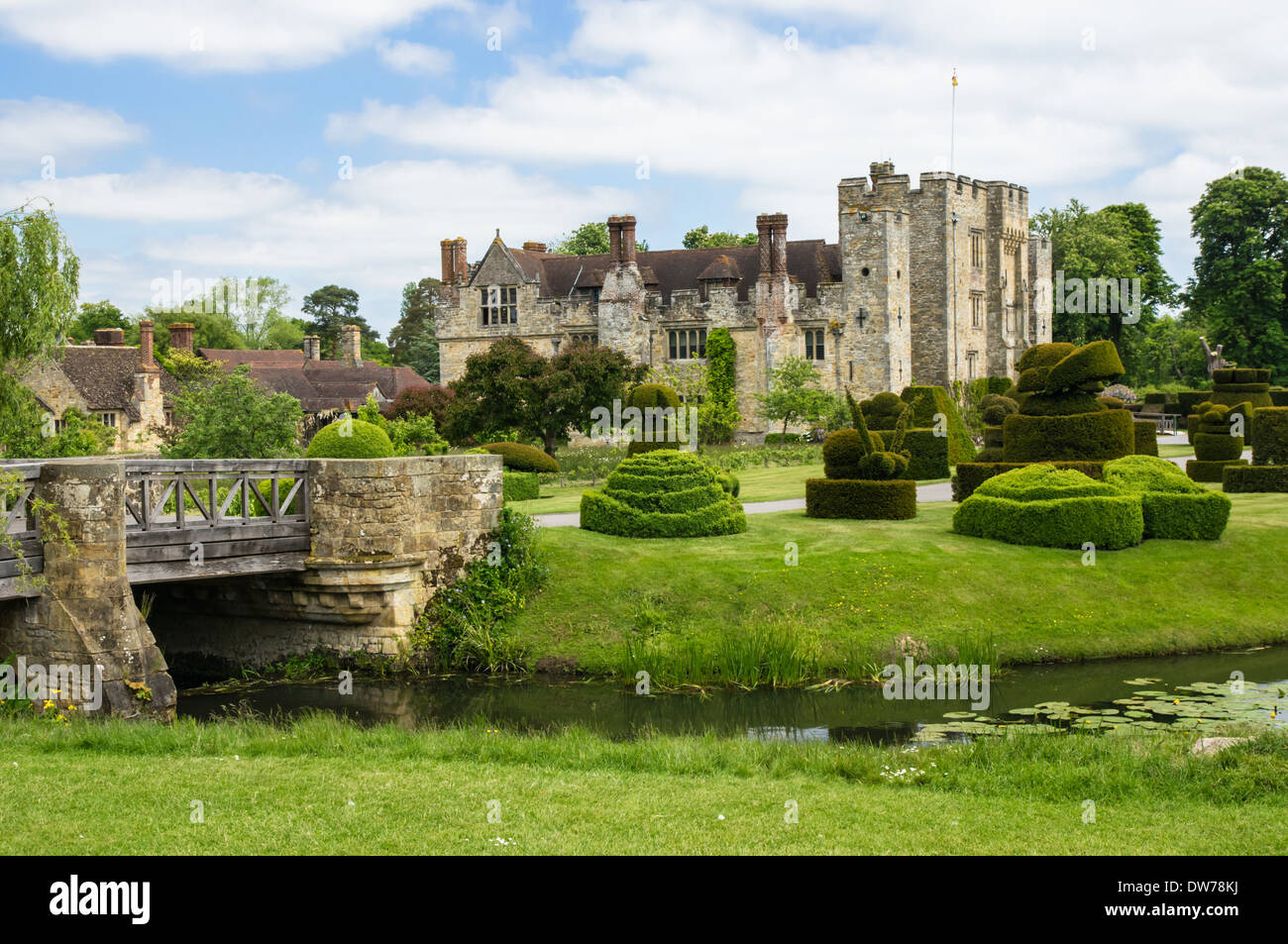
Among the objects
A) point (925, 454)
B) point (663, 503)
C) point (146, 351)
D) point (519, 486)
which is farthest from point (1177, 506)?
point (146, 351)

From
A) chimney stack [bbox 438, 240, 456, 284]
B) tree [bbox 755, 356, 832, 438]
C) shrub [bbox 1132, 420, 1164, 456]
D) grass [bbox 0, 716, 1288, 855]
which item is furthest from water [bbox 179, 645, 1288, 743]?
chimney stack [bbox 438, 240, 456, 284]

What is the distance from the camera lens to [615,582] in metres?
19.4

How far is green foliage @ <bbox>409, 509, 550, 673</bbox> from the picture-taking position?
59.7 feet

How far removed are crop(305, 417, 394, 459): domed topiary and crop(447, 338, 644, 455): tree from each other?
2174cm

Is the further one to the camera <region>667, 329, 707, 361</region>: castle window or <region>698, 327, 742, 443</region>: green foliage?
<region>667, 329, 707, 361</region>: castle window

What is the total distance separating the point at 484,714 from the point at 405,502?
161 inches

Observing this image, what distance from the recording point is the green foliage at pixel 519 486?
29.4 metres

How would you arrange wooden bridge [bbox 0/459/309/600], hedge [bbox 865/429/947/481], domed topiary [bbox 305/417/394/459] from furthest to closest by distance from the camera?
hedge [bbox 865/429/947/481], domed topiary [bbox 305/417/394/459], wooden bridge [bbox 0/459/309/600]

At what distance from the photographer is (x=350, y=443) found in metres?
18.8

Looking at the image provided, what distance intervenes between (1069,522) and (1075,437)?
433 cm

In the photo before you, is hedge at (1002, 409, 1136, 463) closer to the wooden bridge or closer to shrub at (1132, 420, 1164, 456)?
shrub at (1132, 420, 1164, 456)

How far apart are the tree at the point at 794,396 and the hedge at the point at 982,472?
23.8m
